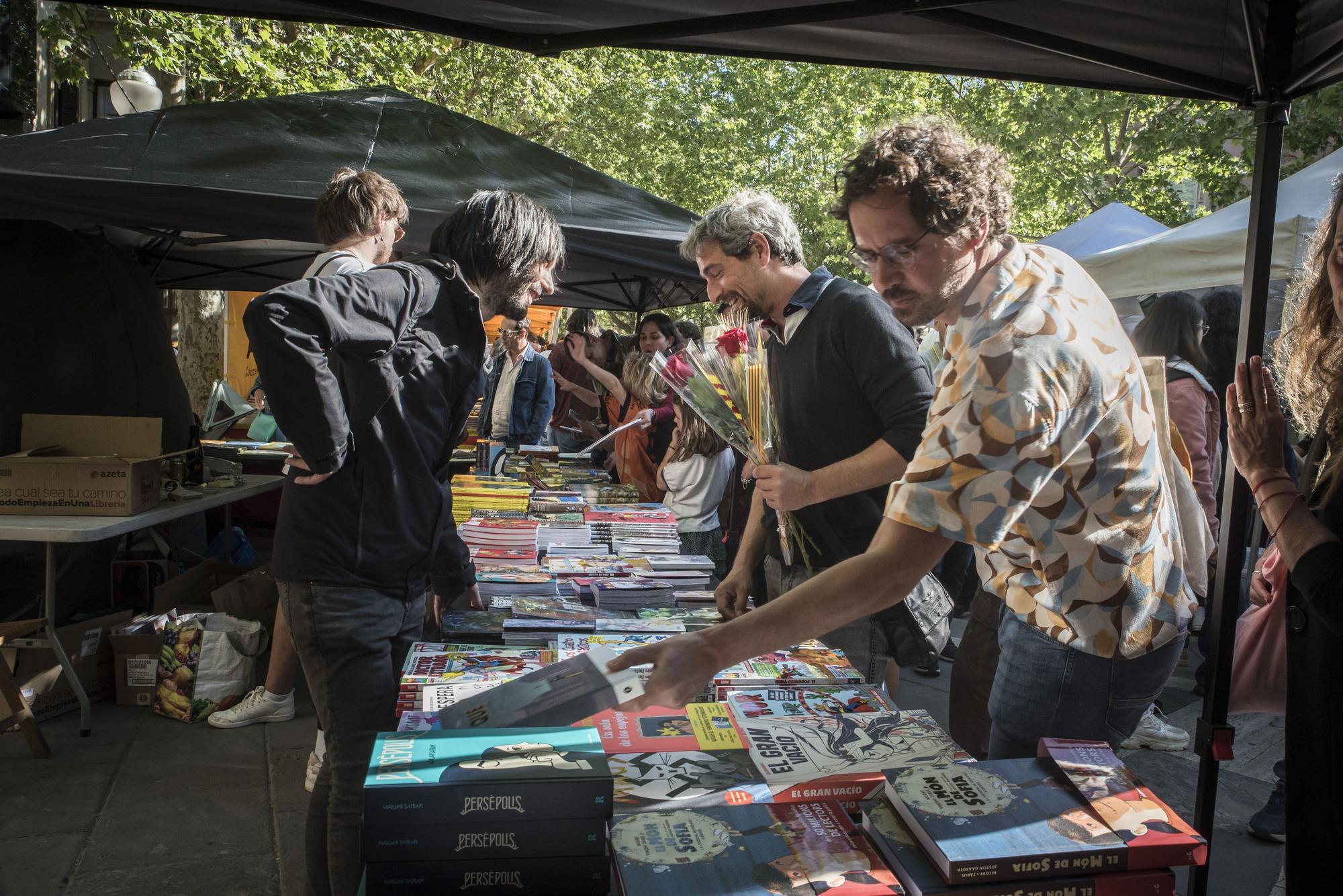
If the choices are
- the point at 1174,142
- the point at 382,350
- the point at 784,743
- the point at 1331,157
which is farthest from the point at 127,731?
the point at 1174,142

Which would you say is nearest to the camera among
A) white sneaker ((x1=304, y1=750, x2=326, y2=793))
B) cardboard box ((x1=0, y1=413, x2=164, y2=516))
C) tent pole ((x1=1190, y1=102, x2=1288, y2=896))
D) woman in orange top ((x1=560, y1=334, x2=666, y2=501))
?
tent pole ((x1=1190, y1=102, x2=1288, y2=896))

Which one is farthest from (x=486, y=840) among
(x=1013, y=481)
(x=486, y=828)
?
(x=1013, y=481)

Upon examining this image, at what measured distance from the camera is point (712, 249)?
2.72m

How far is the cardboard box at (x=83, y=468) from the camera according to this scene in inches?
158

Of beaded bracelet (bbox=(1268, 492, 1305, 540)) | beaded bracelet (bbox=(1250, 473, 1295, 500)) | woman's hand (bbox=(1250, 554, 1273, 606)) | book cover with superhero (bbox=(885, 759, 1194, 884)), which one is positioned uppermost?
beaded bracelet (bbox=(1250, 473, 1295, 500))

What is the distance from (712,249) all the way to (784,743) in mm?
1558

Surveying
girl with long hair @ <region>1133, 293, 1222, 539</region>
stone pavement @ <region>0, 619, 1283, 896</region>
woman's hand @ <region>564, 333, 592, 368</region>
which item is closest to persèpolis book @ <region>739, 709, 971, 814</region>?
stone pavement @ <region>0, 619, 1283, 896</region>

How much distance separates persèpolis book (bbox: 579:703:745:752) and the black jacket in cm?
78

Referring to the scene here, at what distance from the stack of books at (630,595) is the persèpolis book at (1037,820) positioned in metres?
1.52

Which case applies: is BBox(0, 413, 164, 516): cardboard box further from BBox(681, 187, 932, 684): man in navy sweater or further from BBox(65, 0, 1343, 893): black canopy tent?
BBox(681, 187, 932, 684): man in navy sweater

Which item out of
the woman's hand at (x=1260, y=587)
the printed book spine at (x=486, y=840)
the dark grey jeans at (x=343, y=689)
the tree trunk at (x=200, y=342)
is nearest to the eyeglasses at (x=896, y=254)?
the printed book spine at (x=486, y=840)

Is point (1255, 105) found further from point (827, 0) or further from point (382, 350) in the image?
point (382, 350)

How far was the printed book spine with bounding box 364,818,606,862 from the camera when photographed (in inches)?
42.4

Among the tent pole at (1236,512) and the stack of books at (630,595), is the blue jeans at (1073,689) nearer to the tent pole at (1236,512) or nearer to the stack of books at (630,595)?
the tent pole at (1236,512)
